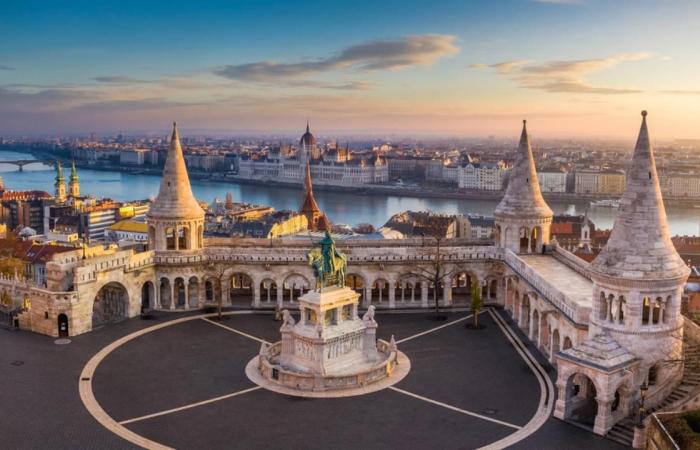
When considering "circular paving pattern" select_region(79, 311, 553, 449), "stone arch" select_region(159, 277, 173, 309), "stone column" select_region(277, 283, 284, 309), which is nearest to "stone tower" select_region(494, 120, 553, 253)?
"circular paving pattern" select_region(79, 311, 553, 449)

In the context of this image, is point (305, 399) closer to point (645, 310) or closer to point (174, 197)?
point (645, 310)

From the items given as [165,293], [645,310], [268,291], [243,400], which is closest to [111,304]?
[165,293]

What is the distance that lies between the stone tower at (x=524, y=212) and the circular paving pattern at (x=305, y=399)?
699 cm

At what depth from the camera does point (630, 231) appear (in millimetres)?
23438

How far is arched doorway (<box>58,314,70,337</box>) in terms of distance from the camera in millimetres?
32531

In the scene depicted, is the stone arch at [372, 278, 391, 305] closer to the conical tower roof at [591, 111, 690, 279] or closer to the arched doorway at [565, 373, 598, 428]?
the arched doorway at [565, 373, 598, 428]

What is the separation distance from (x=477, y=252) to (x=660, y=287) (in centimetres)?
1543

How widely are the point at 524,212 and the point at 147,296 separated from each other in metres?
19.7

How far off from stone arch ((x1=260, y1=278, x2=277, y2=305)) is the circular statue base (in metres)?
9.93

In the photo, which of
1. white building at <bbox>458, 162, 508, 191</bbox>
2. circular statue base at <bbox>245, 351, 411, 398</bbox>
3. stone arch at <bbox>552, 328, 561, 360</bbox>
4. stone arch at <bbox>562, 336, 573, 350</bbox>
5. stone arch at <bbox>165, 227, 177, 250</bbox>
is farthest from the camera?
white building at <bbox>458, 162, 508, 191</bbox>

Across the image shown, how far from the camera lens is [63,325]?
32562mm

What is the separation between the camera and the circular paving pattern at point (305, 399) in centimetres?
2175

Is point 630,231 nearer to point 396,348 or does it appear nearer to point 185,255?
point 396,348

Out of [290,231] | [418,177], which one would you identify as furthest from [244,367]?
[418,177]
